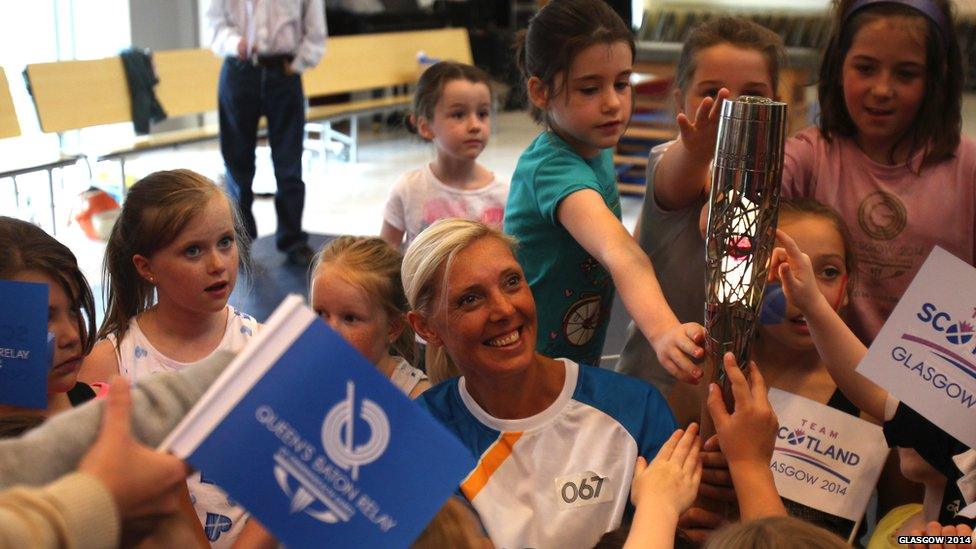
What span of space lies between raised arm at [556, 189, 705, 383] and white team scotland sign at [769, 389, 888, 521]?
15.2 inches

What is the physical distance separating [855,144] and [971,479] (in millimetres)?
845

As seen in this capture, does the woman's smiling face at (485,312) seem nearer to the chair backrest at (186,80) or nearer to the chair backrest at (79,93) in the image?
the chair backrest at (79,93)

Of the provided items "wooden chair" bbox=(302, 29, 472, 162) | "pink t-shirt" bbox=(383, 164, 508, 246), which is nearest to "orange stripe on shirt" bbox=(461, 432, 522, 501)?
"pink t-shirt" bbox=(383, 164, 508, 246)

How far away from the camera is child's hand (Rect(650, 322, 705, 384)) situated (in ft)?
4.51

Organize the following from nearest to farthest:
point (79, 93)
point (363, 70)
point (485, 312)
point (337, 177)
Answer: point (485, 312)
point (79, 93)
point (337, 177)
point (363, 70)

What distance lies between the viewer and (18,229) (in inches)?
65.0

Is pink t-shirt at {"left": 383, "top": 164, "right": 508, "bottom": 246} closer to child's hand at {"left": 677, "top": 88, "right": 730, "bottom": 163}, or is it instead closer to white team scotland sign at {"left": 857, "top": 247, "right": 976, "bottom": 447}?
child's hand at {"left": 677, "top": 88, "right": 730, "bottom": 163}

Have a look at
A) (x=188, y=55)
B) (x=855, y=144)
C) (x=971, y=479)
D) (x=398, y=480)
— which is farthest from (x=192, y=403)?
(x=188, y=55)

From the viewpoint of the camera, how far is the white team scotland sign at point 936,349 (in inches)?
51.9

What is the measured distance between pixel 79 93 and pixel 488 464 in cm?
476

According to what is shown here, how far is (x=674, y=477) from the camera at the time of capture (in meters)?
1.35

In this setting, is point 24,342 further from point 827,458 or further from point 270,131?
point 270,131

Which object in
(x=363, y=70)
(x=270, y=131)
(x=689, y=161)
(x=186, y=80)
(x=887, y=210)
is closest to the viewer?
(x=689, y=161)

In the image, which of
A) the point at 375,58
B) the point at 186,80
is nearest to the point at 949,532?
the point at 186,80
